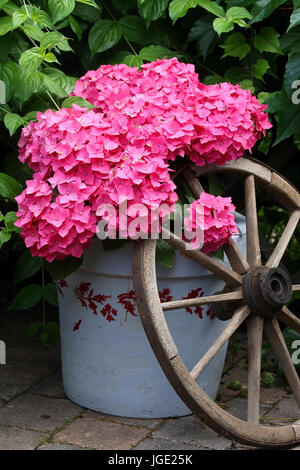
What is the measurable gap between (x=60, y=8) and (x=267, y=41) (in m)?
0.81

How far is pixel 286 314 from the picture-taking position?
2.44 metres

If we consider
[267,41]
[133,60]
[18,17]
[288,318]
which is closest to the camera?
[18,17]

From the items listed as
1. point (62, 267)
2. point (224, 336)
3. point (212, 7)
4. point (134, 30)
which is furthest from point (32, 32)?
point (224, 336)

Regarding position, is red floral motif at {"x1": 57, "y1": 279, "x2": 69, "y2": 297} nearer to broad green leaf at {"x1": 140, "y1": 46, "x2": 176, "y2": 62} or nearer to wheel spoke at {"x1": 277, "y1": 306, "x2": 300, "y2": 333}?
wheel spoke at {"x1": 277, "y1": 306, "x2": 300, "y2": 333}

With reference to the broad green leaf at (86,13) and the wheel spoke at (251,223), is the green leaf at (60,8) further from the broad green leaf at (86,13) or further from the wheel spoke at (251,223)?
the wheel spoke at (251,223)

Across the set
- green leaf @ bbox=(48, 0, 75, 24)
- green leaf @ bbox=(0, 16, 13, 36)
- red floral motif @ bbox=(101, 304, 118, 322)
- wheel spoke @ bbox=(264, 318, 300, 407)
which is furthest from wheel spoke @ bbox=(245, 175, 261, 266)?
green leaf @ bbox=(0, 16, 13, 36)

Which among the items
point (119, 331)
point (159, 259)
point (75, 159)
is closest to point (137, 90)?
point (75, 159)

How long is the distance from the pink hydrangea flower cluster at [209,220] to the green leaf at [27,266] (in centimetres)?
77

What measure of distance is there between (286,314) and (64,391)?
2.87 feet

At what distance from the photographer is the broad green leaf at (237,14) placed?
2.51 m

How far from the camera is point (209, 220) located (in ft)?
7.18

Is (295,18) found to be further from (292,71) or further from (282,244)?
(282,244)

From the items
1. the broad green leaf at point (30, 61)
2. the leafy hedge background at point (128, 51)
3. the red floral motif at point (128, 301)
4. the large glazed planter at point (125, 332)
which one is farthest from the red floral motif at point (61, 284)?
the broad green leaf at point (30, 61)

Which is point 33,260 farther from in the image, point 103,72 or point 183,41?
point 183,41
